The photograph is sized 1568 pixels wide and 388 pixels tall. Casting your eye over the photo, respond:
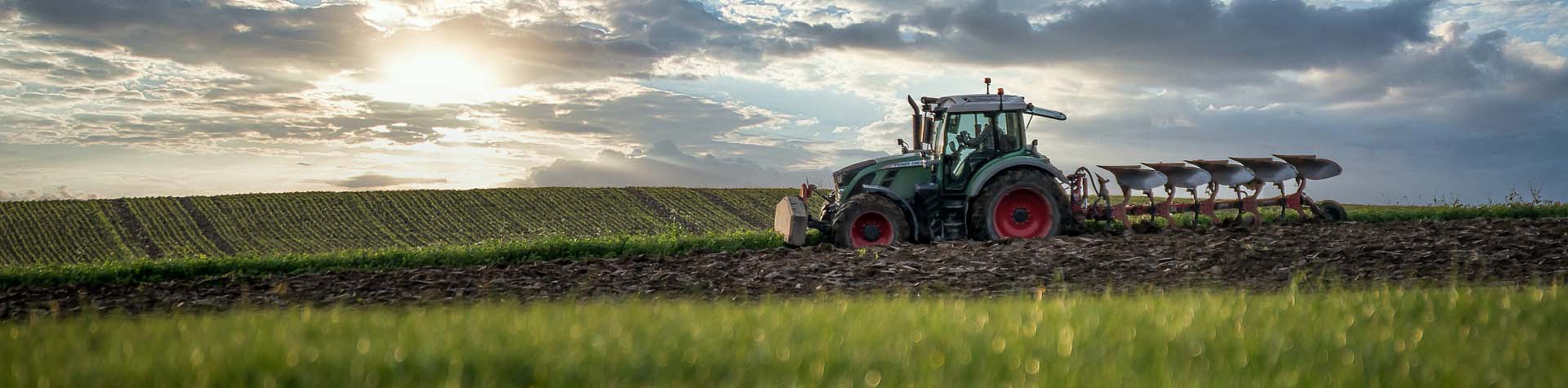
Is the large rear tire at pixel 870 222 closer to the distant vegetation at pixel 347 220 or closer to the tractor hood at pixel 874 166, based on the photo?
the tractor hood at pixel 874 166

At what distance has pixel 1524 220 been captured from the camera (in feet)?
57.2

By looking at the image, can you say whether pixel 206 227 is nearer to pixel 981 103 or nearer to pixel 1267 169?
pixel 981 103

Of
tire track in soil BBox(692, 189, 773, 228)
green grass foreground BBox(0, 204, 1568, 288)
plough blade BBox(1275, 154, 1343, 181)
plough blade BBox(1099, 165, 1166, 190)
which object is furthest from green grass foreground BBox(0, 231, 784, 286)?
tire track in soil BBox(692, 189, 773, 228)

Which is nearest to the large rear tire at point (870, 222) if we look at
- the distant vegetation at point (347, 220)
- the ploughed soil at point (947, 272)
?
the ploughed soil at point (947, 272)

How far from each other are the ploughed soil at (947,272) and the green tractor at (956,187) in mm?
807

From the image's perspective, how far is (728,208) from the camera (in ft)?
136

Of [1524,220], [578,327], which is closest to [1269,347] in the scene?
[578,327]

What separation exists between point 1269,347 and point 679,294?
7.93 m

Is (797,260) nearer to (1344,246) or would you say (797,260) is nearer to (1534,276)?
(1344,246)

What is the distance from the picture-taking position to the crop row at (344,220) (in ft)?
115

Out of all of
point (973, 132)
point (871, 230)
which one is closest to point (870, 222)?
point (871, 230)

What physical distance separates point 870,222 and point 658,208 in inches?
1011

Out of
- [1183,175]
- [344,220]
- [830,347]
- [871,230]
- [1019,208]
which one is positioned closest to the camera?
[830,347]

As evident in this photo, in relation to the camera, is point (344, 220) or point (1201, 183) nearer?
point (1201, 183)
